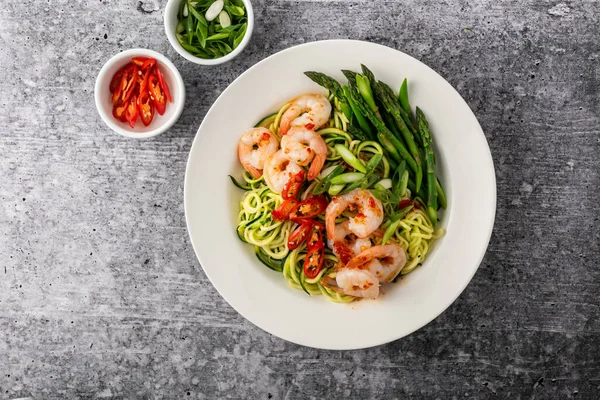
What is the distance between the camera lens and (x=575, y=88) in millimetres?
3494

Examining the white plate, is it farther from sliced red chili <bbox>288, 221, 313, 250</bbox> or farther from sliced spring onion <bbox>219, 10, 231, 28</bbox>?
sliced spring onion <bbox>219, 10, 231, 28</bbox>

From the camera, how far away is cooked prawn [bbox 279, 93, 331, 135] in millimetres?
3113

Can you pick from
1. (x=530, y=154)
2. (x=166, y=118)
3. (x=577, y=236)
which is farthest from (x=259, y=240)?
(x=577, y=236)

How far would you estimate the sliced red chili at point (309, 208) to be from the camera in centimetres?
307

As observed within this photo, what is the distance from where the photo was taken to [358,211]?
3.04m

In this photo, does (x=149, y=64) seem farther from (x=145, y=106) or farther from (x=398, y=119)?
(x=398, y=119)

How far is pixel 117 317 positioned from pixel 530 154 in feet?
9.36

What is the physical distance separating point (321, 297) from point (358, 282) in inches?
13.3

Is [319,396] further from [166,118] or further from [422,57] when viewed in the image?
[422,57]

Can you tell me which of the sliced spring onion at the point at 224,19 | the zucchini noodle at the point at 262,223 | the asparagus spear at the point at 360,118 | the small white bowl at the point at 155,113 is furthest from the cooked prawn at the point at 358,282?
the sliced spring onion at the point at 224,19

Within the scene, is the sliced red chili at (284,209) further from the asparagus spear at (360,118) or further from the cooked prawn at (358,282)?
the asparagus spear at (360,118)

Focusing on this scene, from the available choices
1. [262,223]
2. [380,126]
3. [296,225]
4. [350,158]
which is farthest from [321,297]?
[380,126]

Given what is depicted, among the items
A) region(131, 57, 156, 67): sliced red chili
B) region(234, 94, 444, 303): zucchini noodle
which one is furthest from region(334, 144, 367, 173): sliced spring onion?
region(131, 57, 156, 67): sliced red chili

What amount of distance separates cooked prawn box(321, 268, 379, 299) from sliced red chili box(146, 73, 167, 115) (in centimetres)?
148
